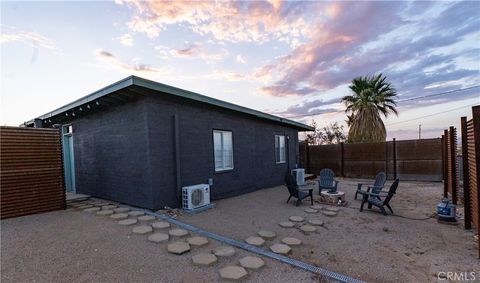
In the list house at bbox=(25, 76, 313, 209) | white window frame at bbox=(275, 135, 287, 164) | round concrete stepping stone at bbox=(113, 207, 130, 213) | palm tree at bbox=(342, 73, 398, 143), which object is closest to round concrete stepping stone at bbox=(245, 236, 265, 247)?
house at bbox=(25, 76, 313, 209)

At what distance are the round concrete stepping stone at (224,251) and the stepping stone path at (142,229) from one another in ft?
4.90

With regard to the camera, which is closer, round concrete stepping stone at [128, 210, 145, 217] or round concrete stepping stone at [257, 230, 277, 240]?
round concrete stepping stone at [257, 230, 277, 240]

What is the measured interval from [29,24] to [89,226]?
5301mm

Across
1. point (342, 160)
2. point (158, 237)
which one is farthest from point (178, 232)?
point (342, 160)

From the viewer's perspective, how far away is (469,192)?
4035 mm

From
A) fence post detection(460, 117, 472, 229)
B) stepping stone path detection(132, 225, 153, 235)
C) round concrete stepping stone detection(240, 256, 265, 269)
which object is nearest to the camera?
round concrete stepping stone detection(240, 256, 265, 269)

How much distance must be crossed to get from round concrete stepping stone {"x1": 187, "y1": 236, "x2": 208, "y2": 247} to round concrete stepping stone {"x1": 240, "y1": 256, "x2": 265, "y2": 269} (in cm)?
83

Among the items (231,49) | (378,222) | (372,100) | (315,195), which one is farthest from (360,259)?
(372,100)

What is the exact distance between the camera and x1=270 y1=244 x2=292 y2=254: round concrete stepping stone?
314 centimetres

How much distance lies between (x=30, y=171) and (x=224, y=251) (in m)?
5.38

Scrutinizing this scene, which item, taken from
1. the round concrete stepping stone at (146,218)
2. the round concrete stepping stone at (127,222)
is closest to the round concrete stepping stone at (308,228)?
the round concrete stepping stone at (146,218)

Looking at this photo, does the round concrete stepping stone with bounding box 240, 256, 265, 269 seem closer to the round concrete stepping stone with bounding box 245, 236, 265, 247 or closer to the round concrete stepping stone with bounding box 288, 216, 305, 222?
the round concrete stepping stone with bounding box 245, 236, 265, 247

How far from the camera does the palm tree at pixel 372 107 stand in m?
13.1

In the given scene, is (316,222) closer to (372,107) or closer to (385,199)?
(385,199)
